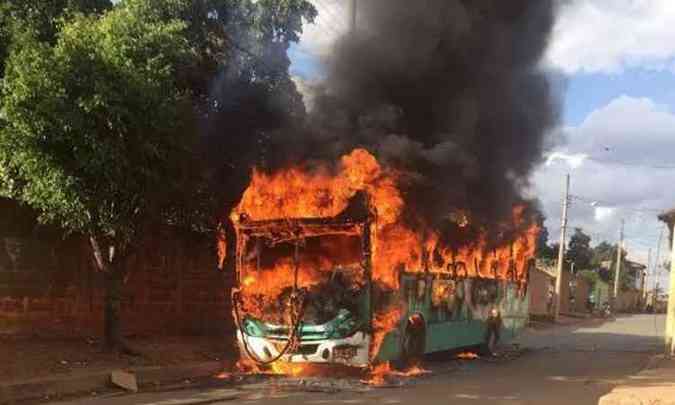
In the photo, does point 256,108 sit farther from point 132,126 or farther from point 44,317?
point 44,317

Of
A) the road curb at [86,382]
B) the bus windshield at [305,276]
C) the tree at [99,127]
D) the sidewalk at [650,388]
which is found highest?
the tree at [99,127]

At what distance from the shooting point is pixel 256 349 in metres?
12.0

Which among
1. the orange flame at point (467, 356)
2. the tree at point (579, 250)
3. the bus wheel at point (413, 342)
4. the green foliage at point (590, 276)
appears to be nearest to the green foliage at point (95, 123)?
the bus wheel at point (413, 342)

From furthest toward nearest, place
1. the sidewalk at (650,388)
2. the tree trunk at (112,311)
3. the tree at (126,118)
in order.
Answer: the tree trunk at (112,311)
the tree at (126,118)
the sidewalk at (650,388)

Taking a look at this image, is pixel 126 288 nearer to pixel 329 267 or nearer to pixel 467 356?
pixel 329 267

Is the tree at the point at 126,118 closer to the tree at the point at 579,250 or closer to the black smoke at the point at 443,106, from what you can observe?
the black smoke at the point at 443,106

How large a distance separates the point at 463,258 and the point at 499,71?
398 centimetres

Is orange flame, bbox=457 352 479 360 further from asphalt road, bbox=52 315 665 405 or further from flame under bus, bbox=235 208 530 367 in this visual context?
flame under bus, bbox=235 208 530 367

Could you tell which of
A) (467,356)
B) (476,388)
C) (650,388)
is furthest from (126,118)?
(467,356)

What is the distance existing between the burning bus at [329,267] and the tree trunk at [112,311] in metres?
2.31

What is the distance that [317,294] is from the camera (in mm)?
11633

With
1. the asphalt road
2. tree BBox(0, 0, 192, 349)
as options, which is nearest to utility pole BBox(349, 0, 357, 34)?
tree BBox(0, 0, 192, 349)

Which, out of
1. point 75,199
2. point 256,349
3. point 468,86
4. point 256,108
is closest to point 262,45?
point 256,108

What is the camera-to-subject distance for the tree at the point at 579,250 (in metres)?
74.6
